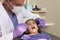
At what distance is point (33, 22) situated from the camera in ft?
4.06

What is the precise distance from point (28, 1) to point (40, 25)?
3.10 feet

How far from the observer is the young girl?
1151 mm

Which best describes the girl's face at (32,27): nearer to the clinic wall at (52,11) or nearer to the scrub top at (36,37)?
the scrub top at (36,37)

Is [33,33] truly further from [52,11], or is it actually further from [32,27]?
[52,11]

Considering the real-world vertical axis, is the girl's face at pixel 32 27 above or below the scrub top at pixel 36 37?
above

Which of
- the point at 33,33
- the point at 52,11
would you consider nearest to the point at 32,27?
the point at 33,33

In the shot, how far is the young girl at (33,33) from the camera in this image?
3.78 feet

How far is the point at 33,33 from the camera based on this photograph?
1.23 m

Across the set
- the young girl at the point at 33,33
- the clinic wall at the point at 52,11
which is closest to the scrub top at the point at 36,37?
the young girl at the point at 33,33

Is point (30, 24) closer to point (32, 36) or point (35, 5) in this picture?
point (32, 36)

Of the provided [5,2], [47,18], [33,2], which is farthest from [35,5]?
[5,2]

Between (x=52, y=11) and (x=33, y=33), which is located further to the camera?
(x=52, y=11)

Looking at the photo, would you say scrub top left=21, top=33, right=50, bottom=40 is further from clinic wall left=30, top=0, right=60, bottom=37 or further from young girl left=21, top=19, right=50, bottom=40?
clinic wall left=30, top=0, right=60, bottom=37

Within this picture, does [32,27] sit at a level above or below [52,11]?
above
